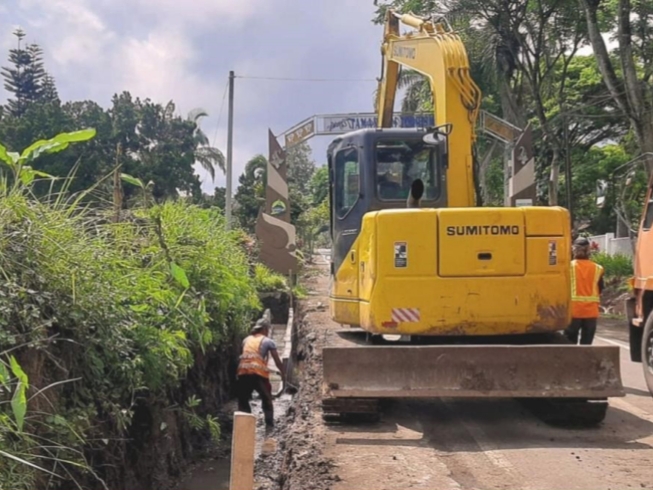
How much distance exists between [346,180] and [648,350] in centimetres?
394

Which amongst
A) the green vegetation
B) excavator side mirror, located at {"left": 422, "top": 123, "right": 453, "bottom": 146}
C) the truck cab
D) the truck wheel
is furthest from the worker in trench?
the truck wheel

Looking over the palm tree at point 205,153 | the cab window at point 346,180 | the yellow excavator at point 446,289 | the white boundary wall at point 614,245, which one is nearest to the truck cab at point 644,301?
the yellow excavator at point 446,289

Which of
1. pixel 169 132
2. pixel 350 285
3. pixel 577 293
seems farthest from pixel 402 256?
pixel 169 132

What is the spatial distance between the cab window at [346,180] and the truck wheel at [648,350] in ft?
11.9

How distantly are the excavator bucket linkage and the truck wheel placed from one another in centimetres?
202

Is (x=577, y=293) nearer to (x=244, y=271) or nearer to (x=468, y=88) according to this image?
(x=468, y=88)

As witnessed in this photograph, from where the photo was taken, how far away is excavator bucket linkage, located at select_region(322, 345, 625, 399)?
6961 mm

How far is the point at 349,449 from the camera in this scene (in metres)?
6.44

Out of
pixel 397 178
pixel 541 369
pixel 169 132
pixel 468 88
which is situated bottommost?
pixel 541 369

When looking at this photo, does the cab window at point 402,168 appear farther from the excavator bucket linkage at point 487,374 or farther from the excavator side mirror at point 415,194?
the excavator bucket linkage at point 487,374

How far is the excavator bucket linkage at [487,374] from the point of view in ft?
22.8

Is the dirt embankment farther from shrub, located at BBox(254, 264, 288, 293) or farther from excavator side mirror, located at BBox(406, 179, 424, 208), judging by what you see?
shrub, located at BBox(254, 264, 288, 293)

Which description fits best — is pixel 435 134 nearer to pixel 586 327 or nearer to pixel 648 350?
pixel 586 327

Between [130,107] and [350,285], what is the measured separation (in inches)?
1639
